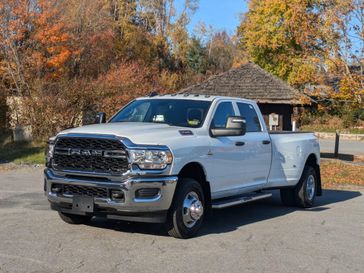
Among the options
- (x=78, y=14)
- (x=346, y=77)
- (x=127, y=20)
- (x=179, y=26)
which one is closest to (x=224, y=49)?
(x=179, y=26)

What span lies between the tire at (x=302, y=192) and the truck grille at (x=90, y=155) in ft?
16.1

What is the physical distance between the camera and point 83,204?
307 inches

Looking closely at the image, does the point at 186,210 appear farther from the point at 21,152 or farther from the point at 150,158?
the point at 21,152

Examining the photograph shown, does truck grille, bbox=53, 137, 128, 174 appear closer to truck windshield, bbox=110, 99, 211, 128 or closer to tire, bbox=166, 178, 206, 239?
tire, bbox=166, 178, 206, 239

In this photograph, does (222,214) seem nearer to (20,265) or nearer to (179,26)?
(20,265)

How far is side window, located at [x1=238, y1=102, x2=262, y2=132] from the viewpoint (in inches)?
397

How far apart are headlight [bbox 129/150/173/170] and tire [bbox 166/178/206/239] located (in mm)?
509

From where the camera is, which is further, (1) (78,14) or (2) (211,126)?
(1) (78,14)

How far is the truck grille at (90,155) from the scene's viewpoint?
7660 millimetres

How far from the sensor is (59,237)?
7.98 m

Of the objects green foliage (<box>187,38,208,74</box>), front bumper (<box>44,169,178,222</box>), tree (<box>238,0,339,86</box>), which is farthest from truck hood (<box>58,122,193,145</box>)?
green foliage (<box>187,38,208,74</box>)

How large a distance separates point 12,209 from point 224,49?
65297mm

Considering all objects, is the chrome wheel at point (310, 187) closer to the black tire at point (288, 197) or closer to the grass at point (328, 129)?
the black tire at point (288, 197)

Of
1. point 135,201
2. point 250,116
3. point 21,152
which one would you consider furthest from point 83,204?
point 21,152
